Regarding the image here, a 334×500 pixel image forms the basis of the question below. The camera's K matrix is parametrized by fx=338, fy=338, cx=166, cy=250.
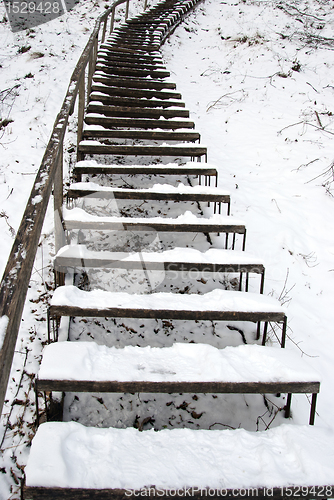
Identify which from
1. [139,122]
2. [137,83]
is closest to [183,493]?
[139,122]

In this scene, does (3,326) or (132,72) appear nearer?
(3,326)

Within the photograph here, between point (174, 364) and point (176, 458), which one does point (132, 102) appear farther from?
point (176, 458)

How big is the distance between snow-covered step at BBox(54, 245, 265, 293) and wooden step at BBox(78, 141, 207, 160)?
59.1 inches

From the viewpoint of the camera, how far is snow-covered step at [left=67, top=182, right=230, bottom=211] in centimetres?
310

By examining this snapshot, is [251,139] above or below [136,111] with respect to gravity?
below

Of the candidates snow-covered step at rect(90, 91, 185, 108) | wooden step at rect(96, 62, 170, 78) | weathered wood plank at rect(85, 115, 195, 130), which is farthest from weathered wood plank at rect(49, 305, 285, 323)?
wooden step at rect(96, 62, 170, 78)

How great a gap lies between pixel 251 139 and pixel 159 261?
4.09m

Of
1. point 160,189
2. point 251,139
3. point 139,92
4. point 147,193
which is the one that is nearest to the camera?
point 147,193

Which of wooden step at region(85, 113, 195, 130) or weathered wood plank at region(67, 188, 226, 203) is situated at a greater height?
wooden step at region(85, 113, 195, 130)

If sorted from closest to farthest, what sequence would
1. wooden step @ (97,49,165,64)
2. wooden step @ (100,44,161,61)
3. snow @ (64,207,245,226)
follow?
1. snow @ (64,207,245,226)
2. wooden step @ (97,49,165,64)
3. wooden step @ (100,44,161,61)

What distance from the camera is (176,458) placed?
4.91 feet

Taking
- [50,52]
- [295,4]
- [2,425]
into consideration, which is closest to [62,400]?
[2,425]

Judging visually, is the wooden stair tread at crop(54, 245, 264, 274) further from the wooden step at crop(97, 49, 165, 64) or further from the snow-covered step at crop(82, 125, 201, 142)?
the wooden step at crop(97, 49, 165, 64)

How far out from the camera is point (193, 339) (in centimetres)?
254
